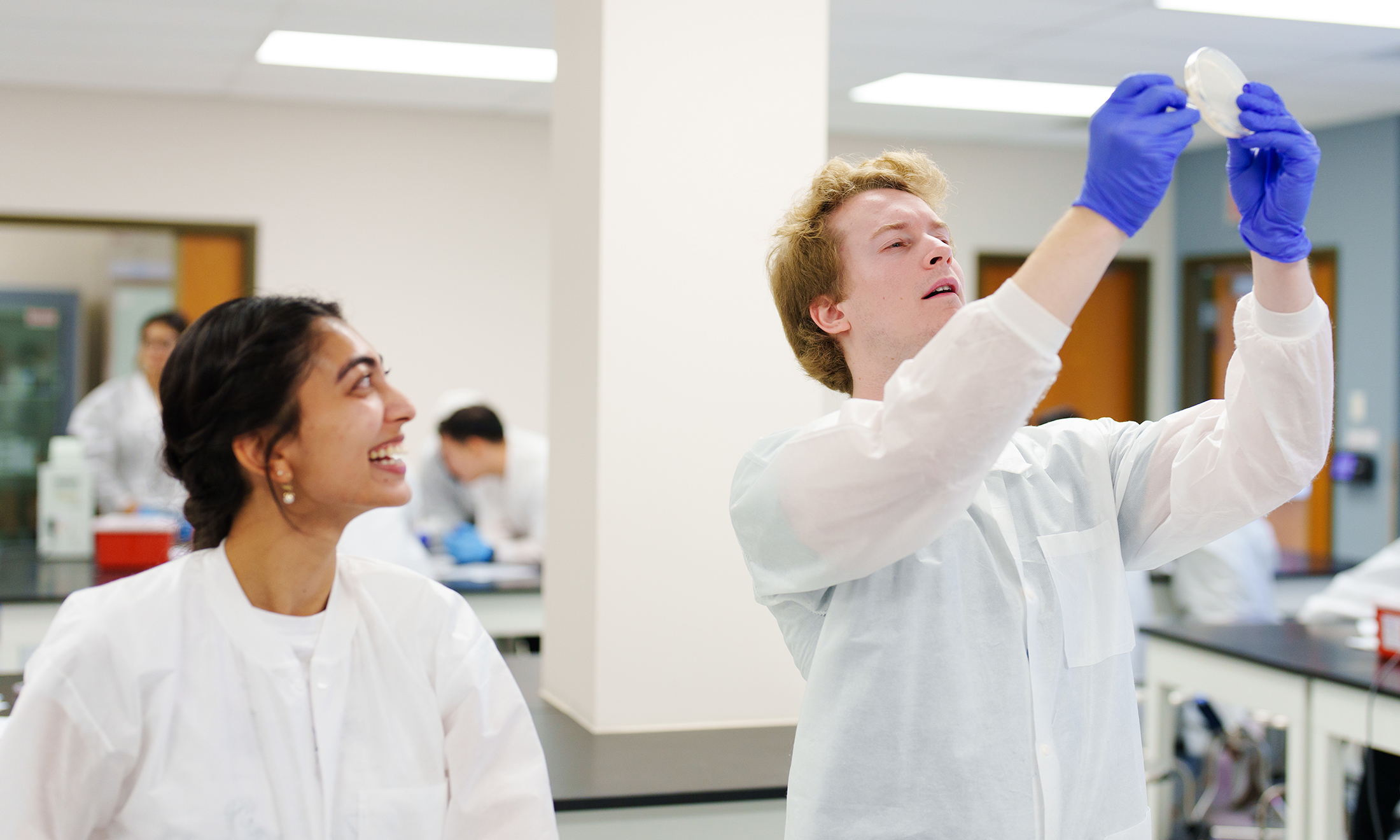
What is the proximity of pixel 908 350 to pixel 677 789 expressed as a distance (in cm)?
82

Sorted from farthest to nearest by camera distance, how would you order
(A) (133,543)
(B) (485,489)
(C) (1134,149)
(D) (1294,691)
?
(B) (485,489) → (A) (133,543) → (D) (1294,691) → (C) (1134,149)

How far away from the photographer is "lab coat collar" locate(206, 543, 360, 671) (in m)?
1.27

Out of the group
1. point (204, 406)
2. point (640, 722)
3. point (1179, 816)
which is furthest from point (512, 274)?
point (204, 406)

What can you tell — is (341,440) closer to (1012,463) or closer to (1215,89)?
(1012,463)

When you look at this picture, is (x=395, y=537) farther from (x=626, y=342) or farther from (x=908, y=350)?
(x=908, y=350)

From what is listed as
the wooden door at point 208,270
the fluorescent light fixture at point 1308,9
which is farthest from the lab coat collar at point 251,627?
the wooden door at point 208,270

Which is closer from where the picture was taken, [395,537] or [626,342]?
[626,342]

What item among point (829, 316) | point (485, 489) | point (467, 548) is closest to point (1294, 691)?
point (829, 316)

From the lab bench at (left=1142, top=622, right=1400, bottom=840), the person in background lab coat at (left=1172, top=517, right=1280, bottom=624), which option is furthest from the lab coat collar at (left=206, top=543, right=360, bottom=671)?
the person in background lab coat at (left=1172, top=517, right=1280, bottom=624)

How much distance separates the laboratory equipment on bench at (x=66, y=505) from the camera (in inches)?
160

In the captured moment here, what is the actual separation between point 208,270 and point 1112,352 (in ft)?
15.7

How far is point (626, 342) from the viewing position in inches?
79.3

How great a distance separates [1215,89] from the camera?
1.10 meters

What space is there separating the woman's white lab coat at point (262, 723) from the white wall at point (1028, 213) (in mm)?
5513
